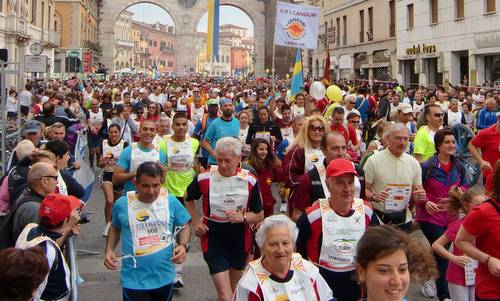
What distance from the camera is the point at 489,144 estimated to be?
735cm

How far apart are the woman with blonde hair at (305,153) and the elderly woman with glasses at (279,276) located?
108 inches

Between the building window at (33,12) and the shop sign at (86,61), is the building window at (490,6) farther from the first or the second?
the shop sign at (86,61)

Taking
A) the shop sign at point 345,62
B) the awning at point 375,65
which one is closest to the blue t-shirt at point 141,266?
the awning at point 375,65

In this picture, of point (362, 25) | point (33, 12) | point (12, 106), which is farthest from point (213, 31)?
point (33, 12)

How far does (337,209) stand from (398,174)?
1.58 m

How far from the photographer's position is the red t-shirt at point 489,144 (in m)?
7.29

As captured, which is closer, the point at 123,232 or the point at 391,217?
the point at 123,232

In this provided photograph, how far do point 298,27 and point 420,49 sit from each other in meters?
15.4

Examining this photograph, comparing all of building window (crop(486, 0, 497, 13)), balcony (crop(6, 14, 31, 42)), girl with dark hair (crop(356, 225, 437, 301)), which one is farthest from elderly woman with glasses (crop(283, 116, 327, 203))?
balcony (crop(6, 14, 31, 42))

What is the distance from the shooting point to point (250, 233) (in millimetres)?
5328

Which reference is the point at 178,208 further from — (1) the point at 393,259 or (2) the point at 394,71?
(2) the point at 394,71

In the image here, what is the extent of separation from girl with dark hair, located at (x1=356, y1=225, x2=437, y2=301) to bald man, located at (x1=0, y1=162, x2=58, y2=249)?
2394mm

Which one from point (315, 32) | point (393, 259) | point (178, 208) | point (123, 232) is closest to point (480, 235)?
point (393, 259)

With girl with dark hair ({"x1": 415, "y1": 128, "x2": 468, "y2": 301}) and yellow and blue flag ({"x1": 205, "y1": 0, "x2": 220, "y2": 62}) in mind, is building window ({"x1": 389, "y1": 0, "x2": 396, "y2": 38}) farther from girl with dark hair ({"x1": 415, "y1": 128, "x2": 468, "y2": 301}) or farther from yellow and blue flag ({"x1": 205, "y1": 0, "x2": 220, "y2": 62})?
girl with dark hair ({"x1": 415, "y1": 128, "x2": 468, "y2": 301})
